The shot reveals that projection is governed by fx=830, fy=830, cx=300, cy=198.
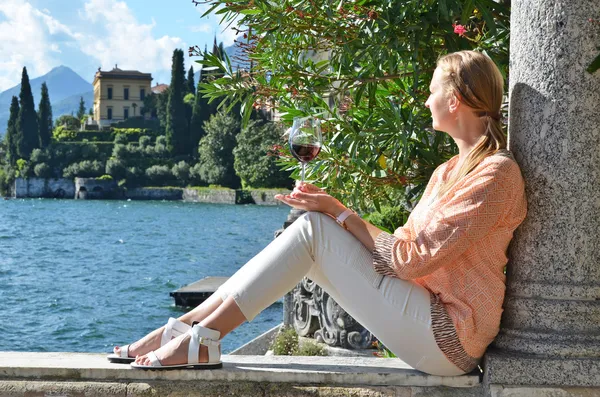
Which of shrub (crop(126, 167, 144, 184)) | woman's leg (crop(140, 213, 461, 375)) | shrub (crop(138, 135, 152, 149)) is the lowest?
shrub (crop(126, 167, 144, 184))

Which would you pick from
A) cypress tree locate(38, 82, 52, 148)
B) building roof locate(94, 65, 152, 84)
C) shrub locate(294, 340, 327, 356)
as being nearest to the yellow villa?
building roof locate(94, 65, 152, 84)

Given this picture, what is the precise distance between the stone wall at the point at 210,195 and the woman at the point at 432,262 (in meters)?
72.4

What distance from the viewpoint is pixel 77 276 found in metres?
34.8

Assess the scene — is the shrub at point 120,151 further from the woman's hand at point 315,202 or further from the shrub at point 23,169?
the woman's hand at point 315,202

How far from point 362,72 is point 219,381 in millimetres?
1556

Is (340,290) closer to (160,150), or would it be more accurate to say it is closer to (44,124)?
(160,150)

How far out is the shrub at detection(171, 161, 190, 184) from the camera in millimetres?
80375

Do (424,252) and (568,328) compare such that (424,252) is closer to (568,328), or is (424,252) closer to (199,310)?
(568,328)

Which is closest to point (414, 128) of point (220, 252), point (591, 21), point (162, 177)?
point (591, 21)

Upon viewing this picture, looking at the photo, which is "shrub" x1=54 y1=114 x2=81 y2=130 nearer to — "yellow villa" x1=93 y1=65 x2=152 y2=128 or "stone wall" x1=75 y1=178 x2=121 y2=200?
"yellow villa" x1=93 y1=65 x2=152 y2=128

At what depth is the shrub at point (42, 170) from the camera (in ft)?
286

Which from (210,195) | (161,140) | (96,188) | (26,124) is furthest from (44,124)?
(210,195)

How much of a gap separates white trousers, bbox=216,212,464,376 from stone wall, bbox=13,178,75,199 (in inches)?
3591

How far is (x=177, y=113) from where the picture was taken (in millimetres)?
74688
